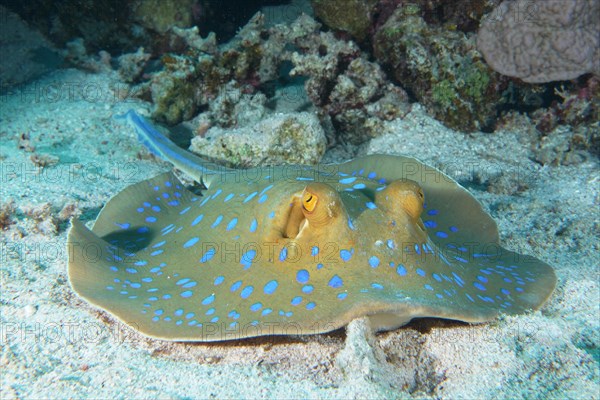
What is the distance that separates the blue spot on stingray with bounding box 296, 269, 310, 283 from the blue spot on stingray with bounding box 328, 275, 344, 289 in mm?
179

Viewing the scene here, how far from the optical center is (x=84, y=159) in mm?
6578

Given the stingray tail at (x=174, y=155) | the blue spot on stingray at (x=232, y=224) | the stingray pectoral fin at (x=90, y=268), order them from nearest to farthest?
the stingray pectoral fin at (x=90, y=268)
the blue spot on stingray at (x=232, y=224)
the stingray tail at (x=174, y=155)

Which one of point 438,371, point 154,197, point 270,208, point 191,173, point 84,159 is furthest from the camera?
point 84,159

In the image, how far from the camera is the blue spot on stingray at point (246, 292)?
2908 millimetres

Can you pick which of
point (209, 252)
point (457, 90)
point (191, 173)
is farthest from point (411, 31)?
point (209, 252)

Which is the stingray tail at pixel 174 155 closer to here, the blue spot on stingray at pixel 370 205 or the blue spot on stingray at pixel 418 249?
the blue spot on stingray at pixel 370 205

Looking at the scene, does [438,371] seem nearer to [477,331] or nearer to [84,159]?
[477,331]

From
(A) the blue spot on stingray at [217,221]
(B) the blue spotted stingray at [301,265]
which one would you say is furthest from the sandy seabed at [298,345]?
(A) the blue spot on stingray at [217,221]

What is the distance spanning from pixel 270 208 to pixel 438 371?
1.79 metres

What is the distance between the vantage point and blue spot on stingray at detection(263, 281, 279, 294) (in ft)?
9.41

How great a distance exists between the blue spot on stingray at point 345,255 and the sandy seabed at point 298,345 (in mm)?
494

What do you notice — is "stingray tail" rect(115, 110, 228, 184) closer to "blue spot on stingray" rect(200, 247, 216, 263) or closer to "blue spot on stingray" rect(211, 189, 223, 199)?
"blue spot on stingray" rect(211, 189, 223, 199)

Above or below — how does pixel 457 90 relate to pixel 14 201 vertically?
above

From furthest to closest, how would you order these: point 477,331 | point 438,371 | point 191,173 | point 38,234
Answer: point 191,173 < point 38,234 < point 477,331 < point 438,371
